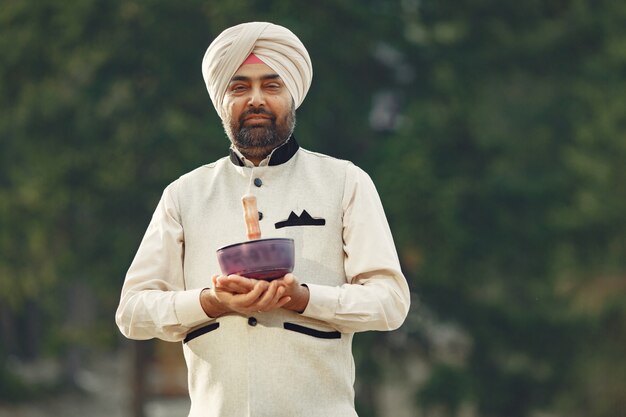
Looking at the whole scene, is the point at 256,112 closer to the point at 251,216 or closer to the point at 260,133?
the point at 260,133

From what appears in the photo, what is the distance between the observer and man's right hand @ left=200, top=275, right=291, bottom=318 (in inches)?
120

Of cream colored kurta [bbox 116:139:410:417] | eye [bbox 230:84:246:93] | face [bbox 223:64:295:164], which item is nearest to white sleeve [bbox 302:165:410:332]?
cream colored kurta [bbox 116:139:410:417]

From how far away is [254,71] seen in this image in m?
3.37

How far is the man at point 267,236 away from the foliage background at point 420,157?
13.4m

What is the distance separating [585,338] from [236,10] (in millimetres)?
6894

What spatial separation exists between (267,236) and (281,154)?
242 millimetres

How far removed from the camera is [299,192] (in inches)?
134

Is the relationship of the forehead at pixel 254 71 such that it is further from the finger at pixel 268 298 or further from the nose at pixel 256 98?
the finger at pixel 268 298

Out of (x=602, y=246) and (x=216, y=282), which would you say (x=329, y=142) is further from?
(x=216, y=282)

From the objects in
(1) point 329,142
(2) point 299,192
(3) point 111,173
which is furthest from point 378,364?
(2) point 299,192

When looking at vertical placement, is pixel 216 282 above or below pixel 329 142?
below

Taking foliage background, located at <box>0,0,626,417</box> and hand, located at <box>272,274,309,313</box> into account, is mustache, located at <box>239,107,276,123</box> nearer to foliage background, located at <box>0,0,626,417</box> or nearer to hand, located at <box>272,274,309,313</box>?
hand, located at <box>272,274,309,313</box>

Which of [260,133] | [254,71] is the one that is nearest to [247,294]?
[260,133]

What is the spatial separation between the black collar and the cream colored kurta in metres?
0.01
